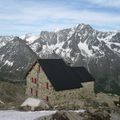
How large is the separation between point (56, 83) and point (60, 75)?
138 inches

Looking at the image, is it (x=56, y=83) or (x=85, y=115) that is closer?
(x=85, y=115)

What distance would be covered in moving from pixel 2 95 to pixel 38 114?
54381 millimetres

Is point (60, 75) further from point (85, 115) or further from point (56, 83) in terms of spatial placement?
point (85, 115)

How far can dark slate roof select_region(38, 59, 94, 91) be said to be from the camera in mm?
67694

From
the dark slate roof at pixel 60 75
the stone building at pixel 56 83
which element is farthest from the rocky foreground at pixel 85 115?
the dark slate roof at pixel 60 75

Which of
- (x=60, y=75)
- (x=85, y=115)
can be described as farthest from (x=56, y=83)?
(x=85, y=115)

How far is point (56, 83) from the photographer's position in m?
67.4

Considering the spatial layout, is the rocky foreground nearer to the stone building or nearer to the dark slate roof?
the stone building

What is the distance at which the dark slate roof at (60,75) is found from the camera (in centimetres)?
6769

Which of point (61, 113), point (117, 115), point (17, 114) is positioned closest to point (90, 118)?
point (61, 113)

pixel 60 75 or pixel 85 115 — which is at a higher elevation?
pixel 60 75

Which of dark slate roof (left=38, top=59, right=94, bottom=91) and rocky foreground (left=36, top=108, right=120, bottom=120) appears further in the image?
dark slate roof (left=38, top=59, right=94, bottom=91)

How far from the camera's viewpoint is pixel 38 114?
31266 millimetres

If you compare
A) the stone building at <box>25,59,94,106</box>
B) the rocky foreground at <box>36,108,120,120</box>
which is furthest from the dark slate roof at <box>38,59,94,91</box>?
the rocky foreground at <box>36,108,120,120</box>
